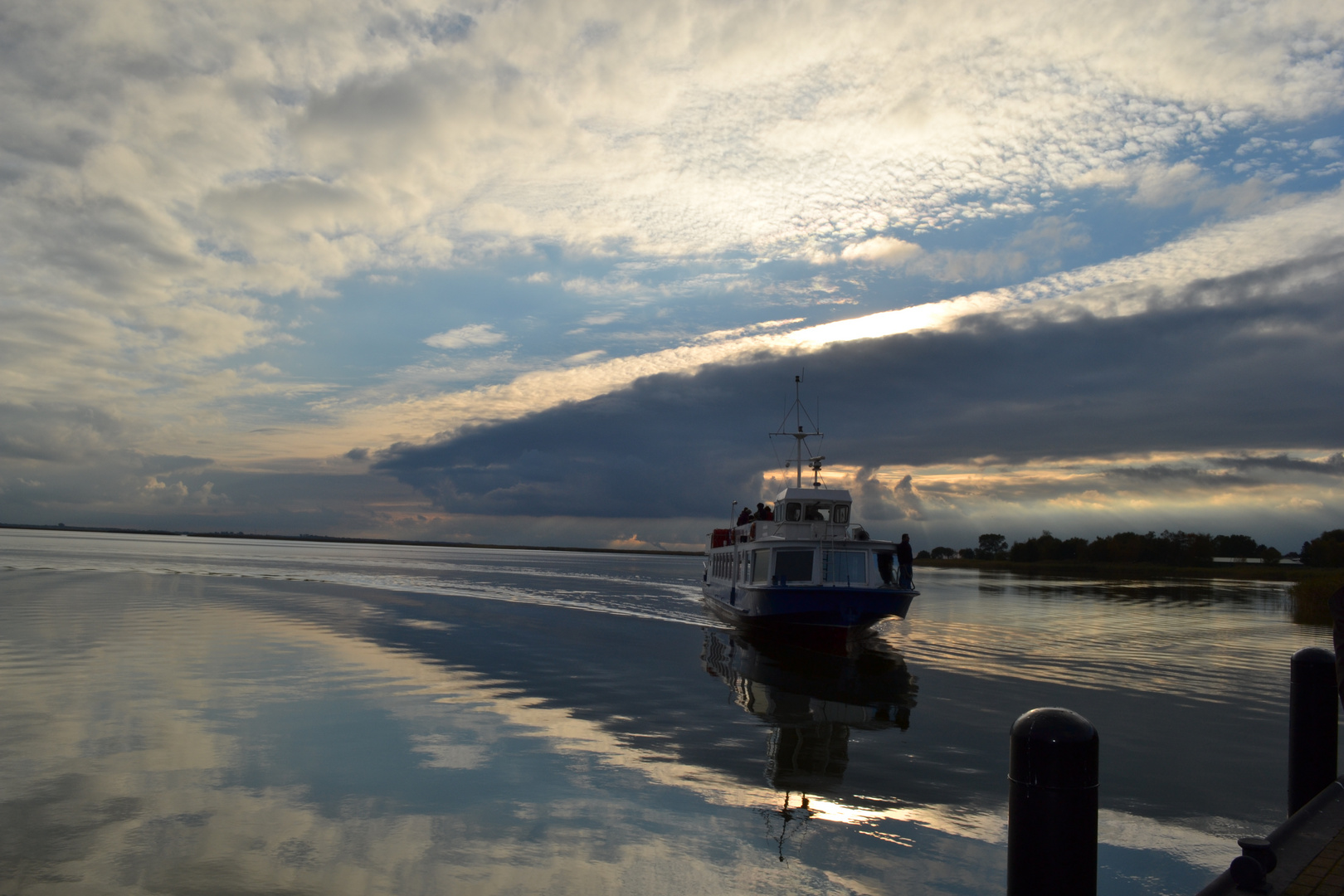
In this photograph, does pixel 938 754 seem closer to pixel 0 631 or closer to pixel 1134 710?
pixel 1134 710

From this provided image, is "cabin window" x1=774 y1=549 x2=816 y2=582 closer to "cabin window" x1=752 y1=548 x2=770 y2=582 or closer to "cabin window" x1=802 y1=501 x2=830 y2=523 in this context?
"cabin window" x1=752 y1=548 x2=770 y2=582

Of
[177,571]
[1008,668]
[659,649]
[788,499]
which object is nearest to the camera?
[1008,668]

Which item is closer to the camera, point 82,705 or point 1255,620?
point 82,705

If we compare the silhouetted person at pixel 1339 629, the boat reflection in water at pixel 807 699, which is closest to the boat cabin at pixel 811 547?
the boat reflection in water at pixel 807 699

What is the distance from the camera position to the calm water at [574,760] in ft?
27.6

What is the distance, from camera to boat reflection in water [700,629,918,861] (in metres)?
11.9

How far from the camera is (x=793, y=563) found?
94.4 feet

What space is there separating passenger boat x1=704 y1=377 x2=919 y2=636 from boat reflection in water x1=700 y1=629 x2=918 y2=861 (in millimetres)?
1271

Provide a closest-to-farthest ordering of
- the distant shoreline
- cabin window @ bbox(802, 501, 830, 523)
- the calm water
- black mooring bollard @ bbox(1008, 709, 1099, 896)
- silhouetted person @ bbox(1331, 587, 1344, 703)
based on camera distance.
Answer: black mooring bollard @ bbox(1008, 709, 1099, 896), silhouetted person @ bbox(1331, 587, 1344, 703), the calm water, cabin window @ bbox(802, 501, 830, 523), the distant shoreline

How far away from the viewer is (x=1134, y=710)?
17203 millimetres

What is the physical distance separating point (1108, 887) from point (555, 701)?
11.3 m

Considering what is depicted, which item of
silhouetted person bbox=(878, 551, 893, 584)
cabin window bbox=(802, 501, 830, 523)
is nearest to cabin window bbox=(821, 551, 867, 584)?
silhouetted person bbox=(878, 551, 893, 584)

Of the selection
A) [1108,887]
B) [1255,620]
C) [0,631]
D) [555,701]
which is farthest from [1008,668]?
[0,631]

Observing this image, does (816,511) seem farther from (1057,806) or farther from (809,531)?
(1057,806)
